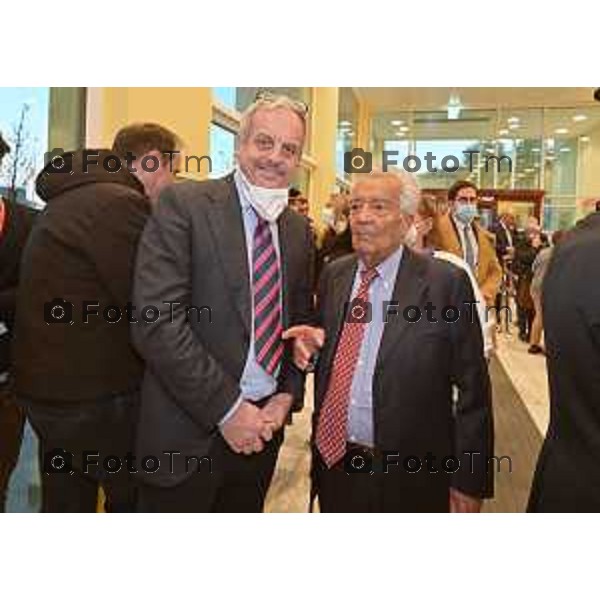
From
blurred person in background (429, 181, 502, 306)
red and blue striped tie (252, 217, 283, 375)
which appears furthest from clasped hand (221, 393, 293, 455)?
blurred person in background (429, 181, 502, 306)

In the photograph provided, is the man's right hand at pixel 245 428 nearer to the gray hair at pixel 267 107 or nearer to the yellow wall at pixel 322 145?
the gray hair at pixel 267 107

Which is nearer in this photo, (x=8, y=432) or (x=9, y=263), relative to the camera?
(x=9, y=263)

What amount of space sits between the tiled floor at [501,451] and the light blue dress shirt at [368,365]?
4.41ft

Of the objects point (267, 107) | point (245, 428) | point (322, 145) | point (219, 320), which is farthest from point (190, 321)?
point (322, 145)

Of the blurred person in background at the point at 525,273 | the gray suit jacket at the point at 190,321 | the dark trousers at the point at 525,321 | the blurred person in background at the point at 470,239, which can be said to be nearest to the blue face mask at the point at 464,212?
the blurred person in background at the point at 470,239

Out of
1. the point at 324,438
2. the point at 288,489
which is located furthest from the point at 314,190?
the point at 324,438

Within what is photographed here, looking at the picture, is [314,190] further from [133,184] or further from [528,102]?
[133,184]

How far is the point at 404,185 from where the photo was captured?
2.00 meters

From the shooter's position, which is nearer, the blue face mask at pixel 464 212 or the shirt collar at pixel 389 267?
the shirt collar at pixel 389 267

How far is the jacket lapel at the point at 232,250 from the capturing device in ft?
5.49

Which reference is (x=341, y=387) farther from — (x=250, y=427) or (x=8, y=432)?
(x=8, y=432)

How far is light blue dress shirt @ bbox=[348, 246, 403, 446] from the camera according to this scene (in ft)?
6.39

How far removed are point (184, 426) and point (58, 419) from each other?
A: 1.22 feet

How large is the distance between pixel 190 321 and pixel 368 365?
1.75 ft
